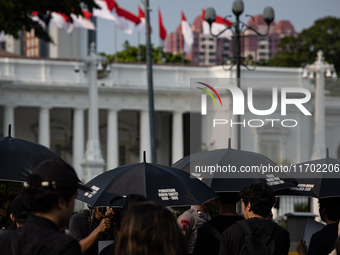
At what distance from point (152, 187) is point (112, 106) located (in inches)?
1510

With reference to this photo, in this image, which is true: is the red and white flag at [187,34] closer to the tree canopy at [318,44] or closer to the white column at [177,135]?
the white column at [177,135]

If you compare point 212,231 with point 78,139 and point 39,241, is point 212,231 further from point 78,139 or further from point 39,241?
point 78,139

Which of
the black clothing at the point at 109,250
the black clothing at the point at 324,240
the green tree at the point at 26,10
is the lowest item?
the black clothing at the point at 324,240

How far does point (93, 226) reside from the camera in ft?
19.5

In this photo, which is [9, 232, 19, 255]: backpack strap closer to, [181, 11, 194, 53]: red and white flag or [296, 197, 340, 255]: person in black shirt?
[296, 197, 340, 255]: person in black shirt

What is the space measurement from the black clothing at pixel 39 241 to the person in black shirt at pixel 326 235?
8.13 feet

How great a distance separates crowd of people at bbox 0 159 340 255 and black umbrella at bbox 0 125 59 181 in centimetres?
73

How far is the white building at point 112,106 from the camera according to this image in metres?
41.0

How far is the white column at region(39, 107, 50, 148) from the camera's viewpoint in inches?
1631

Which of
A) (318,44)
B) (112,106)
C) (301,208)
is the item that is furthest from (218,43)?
(301,208)

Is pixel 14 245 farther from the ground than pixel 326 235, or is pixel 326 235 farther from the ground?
pixel 14 245

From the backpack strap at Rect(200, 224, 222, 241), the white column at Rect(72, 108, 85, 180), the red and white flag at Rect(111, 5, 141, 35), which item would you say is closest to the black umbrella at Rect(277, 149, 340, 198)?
the backpack strap at Rect(200, 224, 222, 241)

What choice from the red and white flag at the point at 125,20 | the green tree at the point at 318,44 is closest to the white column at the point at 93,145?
the red and white flag at the point at 125,20

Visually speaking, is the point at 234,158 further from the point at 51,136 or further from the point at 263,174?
the point at 51,136
